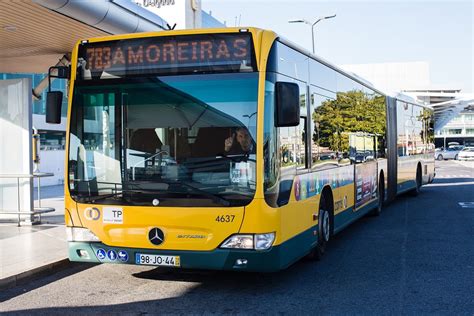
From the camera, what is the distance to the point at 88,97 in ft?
23.2

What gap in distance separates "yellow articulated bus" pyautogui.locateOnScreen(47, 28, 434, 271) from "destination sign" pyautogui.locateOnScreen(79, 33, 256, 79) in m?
0.01

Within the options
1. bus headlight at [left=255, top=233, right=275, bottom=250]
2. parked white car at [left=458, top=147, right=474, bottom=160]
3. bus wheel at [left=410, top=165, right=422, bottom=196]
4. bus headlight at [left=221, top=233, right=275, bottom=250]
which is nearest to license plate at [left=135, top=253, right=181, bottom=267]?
bus headlight at [left=221, top=233, right=275, bottom=250]

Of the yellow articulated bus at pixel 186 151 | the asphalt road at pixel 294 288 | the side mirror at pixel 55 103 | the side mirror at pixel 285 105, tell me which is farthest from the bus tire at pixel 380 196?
the side mirror at pixel 55 103

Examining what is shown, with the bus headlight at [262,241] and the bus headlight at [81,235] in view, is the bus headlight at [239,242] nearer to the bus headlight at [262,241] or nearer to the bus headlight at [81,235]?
the bus headlight at [262,241]

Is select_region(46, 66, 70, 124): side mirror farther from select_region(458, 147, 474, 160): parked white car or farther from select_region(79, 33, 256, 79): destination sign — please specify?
select_region(458, 147, 474, 160): parked white car

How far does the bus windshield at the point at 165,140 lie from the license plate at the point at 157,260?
58 centimetres

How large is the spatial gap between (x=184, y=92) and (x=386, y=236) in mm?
5868

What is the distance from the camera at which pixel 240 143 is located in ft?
21.4

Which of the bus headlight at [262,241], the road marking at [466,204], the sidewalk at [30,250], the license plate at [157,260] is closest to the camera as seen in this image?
the bus headlight at [262,241]

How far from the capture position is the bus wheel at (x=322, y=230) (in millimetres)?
8602

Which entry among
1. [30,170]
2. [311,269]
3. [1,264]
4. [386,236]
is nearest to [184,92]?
[311,269]

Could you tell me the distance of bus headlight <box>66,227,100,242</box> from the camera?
7.02 metres

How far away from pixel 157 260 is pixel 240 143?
1.56 meters

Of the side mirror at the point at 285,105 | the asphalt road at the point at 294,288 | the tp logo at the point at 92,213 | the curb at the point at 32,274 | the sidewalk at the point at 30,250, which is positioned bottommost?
the asphalt road at the point at 294,288
